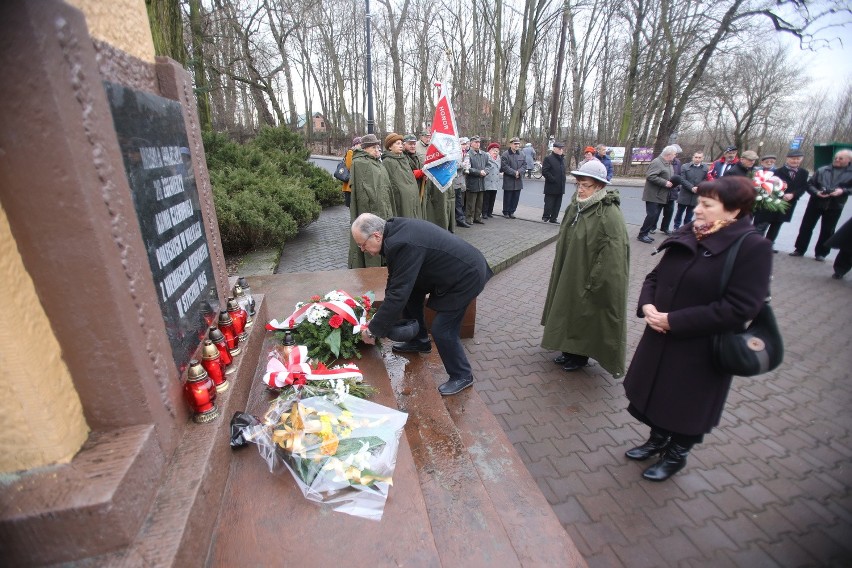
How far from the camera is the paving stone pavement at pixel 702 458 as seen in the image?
2.36m

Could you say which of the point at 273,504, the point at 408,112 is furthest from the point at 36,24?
the point at 408,112

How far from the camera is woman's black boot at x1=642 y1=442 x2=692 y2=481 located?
2.76 meters

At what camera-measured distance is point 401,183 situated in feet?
19.9

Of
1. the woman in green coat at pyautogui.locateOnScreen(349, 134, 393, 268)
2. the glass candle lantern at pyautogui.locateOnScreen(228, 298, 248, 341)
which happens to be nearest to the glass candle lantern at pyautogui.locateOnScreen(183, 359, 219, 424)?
the glass candle lantern at pyautogui.locateOnScreen(228, 298, 248, 341)

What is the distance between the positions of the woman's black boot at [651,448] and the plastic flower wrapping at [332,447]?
171 centimetres

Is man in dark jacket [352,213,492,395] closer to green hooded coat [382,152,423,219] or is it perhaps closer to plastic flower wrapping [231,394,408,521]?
plastic flower wrapping [231,394,408,521]

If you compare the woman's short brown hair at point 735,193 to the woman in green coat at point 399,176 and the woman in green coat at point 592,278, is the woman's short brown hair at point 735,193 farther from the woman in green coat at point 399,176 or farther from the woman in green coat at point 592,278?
the woman in green coat at point 399,176

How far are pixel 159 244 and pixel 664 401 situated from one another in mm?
2876

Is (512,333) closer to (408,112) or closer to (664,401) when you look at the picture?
(664,401)

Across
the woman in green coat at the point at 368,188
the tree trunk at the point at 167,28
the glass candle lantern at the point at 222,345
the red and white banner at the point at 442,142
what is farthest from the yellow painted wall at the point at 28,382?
the tree trunk at the point at 167,28

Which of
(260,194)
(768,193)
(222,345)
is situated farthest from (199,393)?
(768,193)

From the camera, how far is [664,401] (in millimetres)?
2580

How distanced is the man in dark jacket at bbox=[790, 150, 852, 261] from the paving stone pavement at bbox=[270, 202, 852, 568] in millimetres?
3003

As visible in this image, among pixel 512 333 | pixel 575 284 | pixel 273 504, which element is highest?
pixel 575 284
